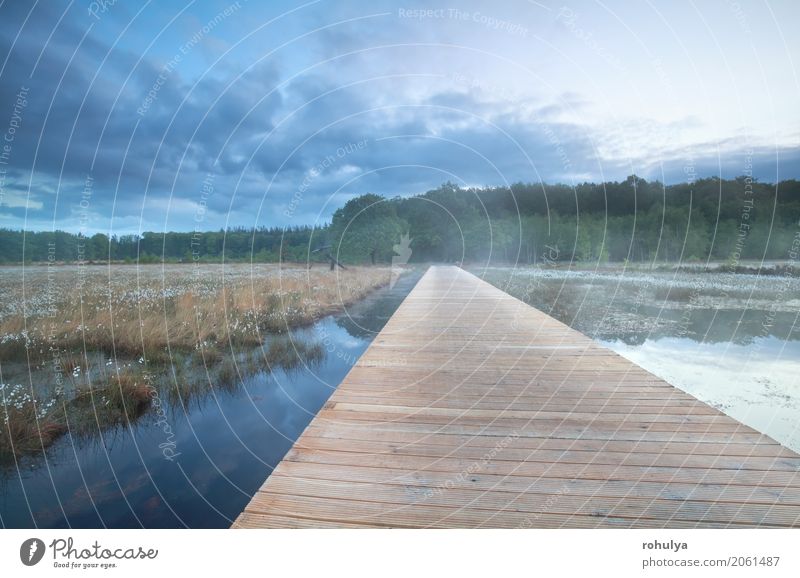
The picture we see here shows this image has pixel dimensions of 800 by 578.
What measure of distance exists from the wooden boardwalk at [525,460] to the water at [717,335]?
2245 millimetres

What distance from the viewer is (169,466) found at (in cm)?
402

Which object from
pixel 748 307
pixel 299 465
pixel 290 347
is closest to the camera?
pixel 299 465

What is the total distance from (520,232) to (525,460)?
32.1 m

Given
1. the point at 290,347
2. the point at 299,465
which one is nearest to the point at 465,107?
the point at 290,347

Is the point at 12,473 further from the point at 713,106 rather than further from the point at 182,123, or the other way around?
the point at 713,106

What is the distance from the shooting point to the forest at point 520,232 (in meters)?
20.3

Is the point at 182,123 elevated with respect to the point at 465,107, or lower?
lower

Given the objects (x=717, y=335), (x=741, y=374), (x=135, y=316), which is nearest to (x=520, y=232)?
(x=717, y=335)

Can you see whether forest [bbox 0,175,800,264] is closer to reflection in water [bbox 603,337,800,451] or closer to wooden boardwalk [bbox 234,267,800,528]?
reflection in water [bbox 603,337,800,451]

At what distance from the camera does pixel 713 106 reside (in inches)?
158

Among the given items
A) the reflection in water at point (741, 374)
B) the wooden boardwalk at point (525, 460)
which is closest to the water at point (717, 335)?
the reflection in water at point (741, 374)

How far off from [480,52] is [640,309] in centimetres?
1248

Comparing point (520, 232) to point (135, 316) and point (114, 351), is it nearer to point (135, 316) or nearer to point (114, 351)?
point (135, 316)

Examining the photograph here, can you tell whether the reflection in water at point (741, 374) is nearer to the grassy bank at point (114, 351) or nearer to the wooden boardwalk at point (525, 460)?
the wooden boardwalk at point (525, 460)
